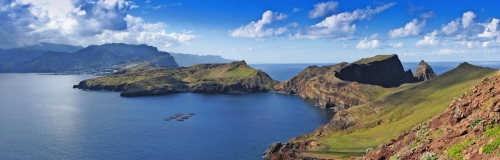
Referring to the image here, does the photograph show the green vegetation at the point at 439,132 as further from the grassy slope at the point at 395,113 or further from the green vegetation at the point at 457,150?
the grassy slope at the point at 395,113

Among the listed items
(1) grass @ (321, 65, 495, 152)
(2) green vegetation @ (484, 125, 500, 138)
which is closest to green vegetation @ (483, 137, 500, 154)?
(2) green vegetation @ (484, 125, 500, 138)

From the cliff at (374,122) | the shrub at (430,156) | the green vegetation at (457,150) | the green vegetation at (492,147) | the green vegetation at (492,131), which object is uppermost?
the green vegetation at (492,131)

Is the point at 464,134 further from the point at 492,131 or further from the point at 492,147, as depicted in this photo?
the point at 492,147

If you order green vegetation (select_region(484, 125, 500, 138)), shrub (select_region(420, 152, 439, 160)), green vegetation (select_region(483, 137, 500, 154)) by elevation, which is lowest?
shrub (select_region(420, 152, 439, 160))

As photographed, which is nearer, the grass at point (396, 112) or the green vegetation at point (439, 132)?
the green vegetation at point (439, 132)

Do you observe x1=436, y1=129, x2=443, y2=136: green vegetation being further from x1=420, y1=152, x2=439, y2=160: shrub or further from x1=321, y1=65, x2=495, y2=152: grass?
x1=321, y1=65, x2=495, y2=152: grass

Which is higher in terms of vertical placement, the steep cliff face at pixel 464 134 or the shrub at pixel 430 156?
the steep cliff face at pixel 464 134

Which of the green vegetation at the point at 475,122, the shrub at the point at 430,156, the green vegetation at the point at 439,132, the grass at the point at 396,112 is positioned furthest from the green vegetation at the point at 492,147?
the grass at the point at 396,112
